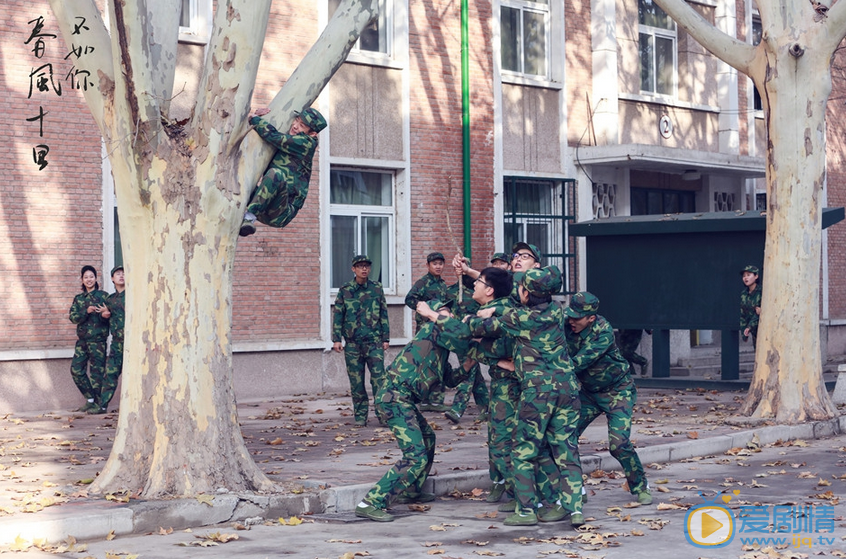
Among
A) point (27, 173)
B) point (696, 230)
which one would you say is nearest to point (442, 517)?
point (27, 173)

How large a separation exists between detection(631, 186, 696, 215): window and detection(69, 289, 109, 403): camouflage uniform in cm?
1187

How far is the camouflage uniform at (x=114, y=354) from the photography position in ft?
50.4

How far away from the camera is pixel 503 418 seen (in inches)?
353

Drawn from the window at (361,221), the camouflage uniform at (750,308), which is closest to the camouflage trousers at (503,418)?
the camouflage uniform at (750,308)

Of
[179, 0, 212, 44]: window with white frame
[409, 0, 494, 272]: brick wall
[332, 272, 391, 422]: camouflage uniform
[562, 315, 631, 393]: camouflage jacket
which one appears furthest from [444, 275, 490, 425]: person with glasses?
[179, 0, 212, 44]: window with white frame

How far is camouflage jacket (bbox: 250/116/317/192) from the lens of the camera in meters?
9.20

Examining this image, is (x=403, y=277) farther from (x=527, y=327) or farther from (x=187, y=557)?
(x=187, y=557)

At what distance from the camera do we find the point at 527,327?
8.50 metres

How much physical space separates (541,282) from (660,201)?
16.8m

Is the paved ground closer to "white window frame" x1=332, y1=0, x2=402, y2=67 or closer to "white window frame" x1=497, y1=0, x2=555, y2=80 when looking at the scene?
"white window frame" x1=332, y1=0, x2=402, y2=67

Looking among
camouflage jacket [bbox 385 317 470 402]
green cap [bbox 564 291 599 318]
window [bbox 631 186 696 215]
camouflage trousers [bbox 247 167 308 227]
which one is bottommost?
camouflage jacket [bbox 385 317 470 402]

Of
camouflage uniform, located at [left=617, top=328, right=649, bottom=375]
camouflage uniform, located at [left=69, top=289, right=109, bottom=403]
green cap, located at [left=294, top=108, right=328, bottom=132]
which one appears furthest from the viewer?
camouflage uniform, located at [left=617, top=328, right=649, bottom=375]
